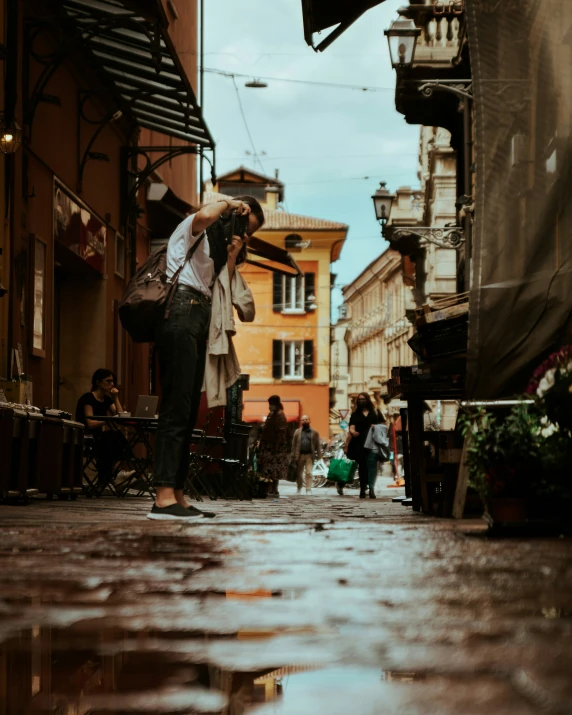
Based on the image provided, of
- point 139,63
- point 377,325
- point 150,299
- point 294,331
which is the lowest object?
point 150,299

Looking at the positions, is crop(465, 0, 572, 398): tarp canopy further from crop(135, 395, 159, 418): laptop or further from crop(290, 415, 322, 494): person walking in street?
crop(290, 415, 322, 494): person walking in street

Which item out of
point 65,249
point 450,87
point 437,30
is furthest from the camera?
point 437,30

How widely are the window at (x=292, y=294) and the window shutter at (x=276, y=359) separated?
1.56 metres

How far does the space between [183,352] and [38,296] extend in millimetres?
6477

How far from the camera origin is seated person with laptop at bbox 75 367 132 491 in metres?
13.7

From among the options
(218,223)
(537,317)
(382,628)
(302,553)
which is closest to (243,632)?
(382,628)

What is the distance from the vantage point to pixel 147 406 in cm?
1417

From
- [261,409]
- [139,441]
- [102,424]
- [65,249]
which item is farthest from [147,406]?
[261,409]

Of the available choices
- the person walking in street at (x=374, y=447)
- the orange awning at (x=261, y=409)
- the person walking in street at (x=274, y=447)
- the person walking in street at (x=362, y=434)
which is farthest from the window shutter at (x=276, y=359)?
the person walking in street at (x=374, y=447)

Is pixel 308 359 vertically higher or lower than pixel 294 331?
lower

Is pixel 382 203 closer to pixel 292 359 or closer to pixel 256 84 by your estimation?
pixel 256 84

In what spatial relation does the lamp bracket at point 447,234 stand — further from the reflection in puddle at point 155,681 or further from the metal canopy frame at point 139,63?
the reflection in puddle at point 155,681

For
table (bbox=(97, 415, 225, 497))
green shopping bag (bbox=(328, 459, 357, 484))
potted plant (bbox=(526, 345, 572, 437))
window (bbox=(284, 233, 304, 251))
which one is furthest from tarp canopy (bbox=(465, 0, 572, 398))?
window (bbox=(284, 233, 304, 251))

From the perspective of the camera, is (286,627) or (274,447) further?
(274,447)
